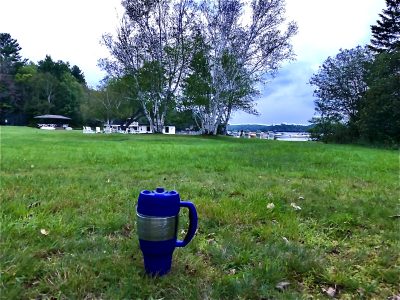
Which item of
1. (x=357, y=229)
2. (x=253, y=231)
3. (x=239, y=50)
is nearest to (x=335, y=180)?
(x=357, y=229)

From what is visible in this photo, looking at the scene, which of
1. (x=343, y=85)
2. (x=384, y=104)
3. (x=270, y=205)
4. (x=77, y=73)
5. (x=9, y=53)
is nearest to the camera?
(x=270, y=205)

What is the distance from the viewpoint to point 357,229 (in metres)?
2.95

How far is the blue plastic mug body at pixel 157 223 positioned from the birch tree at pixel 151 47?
24732 millimetres

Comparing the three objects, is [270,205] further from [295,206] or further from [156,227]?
[156,227]

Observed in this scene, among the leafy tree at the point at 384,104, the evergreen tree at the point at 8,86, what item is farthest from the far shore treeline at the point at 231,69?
the evergreen tree at the point at 8,86

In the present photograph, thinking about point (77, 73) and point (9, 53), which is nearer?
point (9, 53)

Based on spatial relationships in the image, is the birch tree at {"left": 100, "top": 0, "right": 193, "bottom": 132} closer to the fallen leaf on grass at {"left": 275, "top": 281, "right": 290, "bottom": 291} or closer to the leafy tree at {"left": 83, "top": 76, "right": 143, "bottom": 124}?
the leafy tree at {"left": 83, "top": 76, "right": 143, "bottom": 124}

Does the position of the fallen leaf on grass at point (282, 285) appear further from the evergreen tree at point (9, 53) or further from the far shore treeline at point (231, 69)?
the evergreen tree at point (9, 53)

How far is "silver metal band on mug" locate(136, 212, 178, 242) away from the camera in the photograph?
1777 millimetres

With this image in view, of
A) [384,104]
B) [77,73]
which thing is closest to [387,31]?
[384,104]

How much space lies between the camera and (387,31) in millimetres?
30797

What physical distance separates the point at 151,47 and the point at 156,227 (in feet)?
83.5

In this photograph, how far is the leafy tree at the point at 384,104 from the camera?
1970 cm

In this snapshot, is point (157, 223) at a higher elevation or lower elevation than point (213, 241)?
→ higher
